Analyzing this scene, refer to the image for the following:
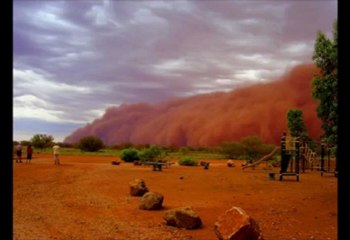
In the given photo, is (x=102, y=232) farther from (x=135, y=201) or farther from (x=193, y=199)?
(x=193, y=199)

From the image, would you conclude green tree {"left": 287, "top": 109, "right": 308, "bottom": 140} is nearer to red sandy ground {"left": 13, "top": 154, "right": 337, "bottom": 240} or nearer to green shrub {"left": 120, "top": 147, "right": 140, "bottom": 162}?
green shrub {"left": 120, "top": 147, "right": 140, "bottom": 162}

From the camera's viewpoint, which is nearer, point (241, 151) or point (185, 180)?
point (185, 180)

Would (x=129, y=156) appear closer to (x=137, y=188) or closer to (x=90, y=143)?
(x=90, y=143)

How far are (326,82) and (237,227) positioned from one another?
7.12m

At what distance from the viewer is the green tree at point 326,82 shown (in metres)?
13.8

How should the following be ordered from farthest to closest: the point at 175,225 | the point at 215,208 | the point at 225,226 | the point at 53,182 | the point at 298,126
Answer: the point at 298,126, the point at 53,182, the point at 215,208, the point at 175,225, the point at 225,226

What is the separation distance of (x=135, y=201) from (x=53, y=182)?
7492 millimetres

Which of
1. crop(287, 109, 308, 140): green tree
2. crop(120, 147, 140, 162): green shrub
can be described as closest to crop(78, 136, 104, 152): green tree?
crop(120, 147, 140, 162): green shrub

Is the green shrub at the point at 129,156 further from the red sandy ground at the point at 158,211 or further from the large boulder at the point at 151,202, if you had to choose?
the large boulder at the point at 151,202

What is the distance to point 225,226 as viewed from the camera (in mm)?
8922

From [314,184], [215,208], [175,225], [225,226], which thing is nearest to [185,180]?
[314,184]

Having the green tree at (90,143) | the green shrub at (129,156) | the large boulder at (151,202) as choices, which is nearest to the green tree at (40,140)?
the green tree at (90,143)

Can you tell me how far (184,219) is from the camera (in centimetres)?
1081

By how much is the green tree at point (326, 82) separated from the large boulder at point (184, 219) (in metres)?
5.84
